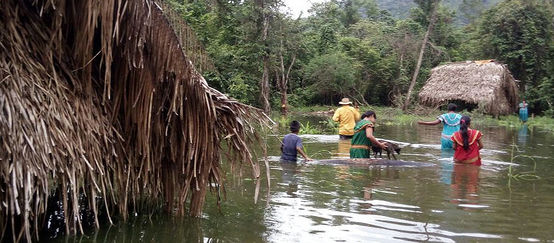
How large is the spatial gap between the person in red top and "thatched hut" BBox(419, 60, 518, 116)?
56.8 ft

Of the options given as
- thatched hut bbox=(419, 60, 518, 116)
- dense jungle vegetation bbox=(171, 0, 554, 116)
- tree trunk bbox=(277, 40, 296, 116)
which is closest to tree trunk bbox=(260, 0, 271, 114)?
dense jungle vegetation bbox=(171, 0, 554, 116)

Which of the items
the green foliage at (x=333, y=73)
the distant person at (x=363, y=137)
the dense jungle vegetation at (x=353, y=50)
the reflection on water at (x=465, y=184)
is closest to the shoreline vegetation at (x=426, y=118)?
the green foliage at (x=333, y=73)

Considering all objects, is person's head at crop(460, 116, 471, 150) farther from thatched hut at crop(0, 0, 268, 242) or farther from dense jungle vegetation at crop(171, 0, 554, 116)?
dense jungle vegetation at crop(171, 0, 554, 116)

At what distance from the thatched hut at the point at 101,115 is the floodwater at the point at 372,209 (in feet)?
1.39

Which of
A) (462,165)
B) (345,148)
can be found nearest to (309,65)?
(345,148)

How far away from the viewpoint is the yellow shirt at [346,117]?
13602 mm

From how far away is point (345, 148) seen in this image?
1313 centimetres

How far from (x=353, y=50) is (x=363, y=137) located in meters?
28.0

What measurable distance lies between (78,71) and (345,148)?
919 cm

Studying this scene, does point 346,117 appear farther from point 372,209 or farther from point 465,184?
point 372,209

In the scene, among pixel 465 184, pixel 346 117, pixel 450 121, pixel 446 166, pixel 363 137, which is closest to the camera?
pixel 465 184

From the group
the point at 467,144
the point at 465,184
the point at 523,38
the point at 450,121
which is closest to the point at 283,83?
the point at 523,38

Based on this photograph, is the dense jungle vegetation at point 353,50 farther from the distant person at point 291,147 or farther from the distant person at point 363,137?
the distant person at point 363,137

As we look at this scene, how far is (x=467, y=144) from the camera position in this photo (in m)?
9.99
